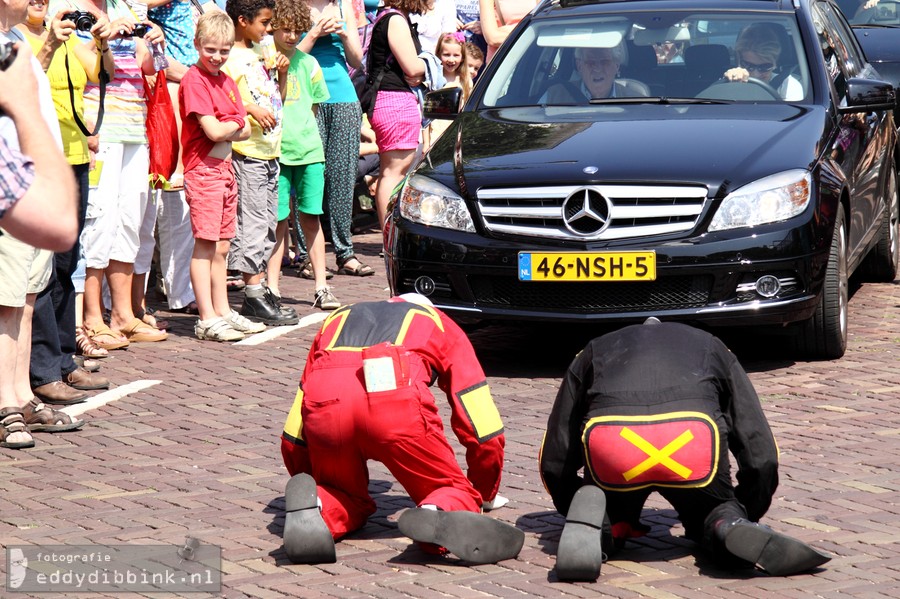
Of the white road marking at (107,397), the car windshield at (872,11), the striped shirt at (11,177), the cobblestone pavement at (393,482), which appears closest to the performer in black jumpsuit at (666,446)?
the cobblestone pavement at (393,482)

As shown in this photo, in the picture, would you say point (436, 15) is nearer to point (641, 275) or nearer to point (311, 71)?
point (311, 71)

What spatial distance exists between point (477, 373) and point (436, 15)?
9297 mm

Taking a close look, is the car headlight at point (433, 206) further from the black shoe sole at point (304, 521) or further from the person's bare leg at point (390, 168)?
the person's bare leg at point (390, 168)

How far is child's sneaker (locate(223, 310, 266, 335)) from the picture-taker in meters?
8.84

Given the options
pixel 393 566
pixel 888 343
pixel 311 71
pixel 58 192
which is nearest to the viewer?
pixel 58 192

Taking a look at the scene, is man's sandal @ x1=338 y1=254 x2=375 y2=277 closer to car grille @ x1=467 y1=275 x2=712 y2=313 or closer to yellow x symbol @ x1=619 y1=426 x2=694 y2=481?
car grille @ x1=467 y1=275 x2=712 y2=313

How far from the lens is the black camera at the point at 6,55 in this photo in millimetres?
2891

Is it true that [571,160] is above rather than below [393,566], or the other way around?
above

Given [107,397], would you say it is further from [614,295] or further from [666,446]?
[666,446]

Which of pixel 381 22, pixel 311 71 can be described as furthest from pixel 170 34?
pixel 381 22

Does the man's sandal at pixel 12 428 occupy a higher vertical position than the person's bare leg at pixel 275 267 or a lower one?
higher

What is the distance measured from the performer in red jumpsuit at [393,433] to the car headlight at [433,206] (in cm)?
241

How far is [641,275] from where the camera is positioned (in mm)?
7023

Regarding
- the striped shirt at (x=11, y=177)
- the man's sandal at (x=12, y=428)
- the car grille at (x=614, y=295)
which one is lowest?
the man's sandal at (x=12, y=428)
